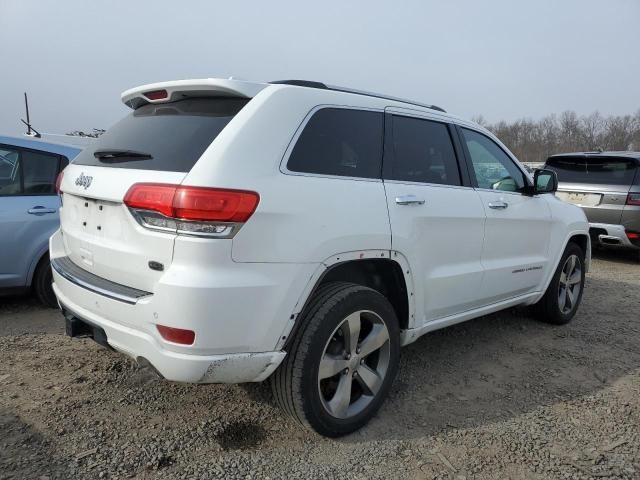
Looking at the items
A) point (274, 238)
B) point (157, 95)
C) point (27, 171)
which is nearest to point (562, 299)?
point (274, 238)

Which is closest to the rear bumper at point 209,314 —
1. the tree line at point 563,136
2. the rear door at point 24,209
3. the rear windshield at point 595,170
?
the rear door at point 24,209

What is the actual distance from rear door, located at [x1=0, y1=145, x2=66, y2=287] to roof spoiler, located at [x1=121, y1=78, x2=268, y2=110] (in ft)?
6.31

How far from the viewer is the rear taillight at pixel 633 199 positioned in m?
7.62

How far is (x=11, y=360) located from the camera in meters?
3.53

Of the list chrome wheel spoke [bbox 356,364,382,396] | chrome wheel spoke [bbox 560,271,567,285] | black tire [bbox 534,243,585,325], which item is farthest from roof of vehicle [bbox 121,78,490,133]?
chrome wheel spoke [bbox 560,271,567,285]

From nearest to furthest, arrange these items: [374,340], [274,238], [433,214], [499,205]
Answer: [274,238] < [374,340] < [433,214] < [499,205]

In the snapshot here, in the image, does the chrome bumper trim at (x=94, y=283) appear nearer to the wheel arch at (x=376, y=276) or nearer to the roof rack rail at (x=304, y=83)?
the wheel arch at (x=376, y=276)

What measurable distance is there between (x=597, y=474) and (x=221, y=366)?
6.35 feet

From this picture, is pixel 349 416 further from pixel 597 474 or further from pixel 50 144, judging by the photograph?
pixel 50 144

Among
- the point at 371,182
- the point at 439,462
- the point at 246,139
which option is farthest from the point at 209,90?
the point at 439,462

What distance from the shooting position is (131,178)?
7.94 feet

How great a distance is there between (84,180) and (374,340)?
1.77 m

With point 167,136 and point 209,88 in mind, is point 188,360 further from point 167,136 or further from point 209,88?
point 209,88

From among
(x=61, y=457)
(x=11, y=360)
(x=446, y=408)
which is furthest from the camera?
(x=11, y=360)
